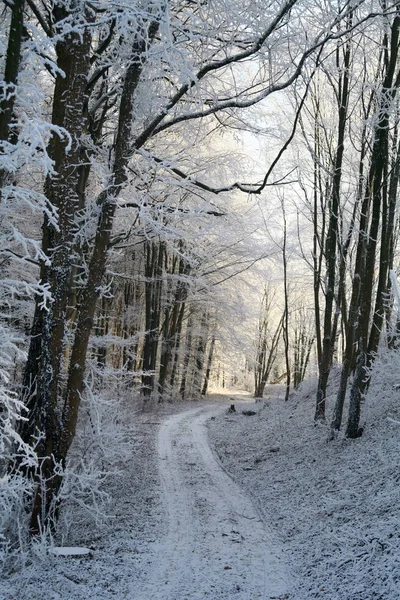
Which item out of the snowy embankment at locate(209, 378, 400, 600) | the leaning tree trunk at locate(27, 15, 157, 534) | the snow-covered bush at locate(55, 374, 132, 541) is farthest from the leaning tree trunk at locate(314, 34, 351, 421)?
the leaning tree trunk at locate(27, 15, 157, 534)

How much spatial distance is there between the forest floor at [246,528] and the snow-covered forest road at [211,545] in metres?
0.02

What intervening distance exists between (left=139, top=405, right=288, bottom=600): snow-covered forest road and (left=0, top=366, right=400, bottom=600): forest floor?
0.05 ft

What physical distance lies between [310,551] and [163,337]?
661 inches

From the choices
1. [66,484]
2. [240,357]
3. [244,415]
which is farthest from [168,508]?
[240,357]

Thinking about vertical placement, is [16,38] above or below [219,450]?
above

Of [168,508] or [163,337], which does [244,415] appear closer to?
[163,337]

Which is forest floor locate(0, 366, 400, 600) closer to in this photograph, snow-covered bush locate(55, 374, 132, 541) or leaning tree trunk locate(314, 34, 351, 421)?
snow-covered bush locate(55, 374, 132, 541)

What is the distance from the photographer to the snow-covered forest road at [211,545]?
445cm

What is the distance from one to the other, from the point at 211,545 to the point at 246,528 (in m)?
0.85

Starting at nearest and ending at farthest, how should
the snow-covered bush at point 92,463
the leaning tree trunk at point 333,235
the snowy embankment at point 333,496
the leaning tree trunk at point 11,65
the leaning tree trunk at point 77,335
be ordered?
the leaning tree trunk at point 11,65, the snowy embankment at point 333,496, the leaning tree trunk at point 77,335, the snow-covered bush at point 92,463, the leaning tree trunk at point 333,235

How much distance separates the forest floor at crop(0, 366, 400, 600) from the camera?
171 inches

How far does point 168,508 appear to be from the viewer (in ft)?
22.9

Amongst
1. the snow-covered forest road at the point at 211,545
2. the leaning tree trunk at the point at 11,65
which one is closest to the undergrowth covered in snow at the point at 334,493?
the snow-covered forest road at the point at 211,545

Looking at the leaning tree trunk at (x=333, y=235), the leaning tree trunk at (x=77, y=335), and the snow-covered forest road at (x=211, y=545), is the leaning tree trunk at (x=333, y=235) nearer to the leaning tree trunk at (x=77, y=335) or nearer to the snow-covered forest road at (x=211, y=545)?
the snow-covered forest road at (x=211, y=545)
